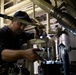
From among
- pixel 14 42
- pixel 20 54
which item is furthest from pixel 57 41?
pixel 20 54

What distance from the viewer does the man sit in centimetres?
106

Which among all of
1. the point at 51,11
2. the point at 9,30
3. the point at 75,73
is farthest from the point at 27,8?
the point at 75,73

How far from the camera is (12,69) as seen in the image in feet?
3.94

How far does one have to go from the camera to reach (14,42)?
57.0 inches

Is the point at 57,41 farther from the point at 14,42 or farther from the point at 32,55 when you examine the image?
the point at 32,55

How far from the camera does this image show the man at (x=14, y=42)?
1.06 metres

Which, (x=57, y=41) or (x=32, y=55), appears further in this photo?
(x=57, y=41)

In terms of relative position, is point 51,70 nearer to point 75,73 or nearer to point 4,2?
point 75,73

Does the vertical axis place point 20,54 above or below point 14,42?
below

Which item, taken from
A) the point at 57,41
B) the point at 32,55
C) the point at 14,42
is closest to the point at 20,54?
the point at 32,55

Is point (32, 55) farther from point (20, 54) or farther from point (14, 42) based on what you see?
point (14, 42)

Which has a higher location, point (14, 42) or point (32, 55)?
point (14, 42)

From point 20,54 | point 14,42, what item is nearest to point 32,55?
point 20,54

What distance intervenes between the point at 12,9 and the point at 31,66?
3.18ft
